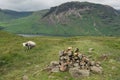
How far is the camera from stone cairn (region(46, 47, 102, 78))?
132 ft

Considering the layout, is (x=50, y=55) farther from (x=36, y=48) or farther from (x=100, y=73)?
(x=100, y=73)

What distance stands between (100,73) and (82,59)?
342 centimetres

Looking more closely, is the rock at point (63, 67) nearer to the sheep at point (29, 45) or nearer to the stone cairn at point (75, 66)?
the stone cairn at point (75, 66)

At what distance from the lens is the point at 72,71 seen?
4047 centimetres

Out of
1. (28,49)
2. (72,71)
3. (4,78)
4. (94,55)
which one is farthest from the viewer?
(28,49)

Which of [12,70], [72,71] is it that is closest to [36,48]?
[12,70]

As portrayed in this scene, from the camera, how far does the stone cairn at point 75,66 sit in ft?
132

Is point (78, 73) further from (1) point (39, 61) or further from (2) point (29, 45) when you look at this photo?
(2) point (29, 45)

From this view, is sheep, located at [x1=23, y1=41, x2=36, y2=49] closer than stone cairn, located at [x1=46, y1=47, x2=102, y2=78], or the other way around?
stone cairn, located at [x1=46, y1=47, x2=102, y2=78]

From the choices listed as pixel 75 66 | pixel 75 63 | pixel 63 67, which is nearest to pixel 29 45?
pixel 63 67

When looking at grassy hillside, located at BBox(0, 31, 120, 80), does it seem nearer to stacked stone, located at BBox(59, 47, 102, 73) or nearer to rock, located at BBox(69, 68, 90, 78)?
rock, located at BBox(69, 68, 90, 78)

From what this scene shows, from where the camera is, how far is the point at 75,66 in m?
41.5

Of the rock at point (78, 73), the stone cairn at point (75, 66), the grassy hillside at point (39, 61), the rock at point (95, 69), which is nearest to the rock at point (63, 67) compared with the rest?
the stone cairn at point (75, 66)

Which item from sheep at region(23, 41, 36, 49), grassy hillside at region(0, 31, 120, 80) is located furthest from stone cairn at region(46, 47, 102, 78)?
sheep at region(23, 41, 36, 49)
